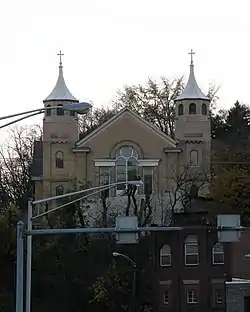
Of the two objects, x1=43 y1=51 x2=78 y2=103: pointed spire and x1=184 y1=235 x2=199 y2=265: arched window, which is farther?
x1=43 y1=51 x2=78 y2=103: pointed spire

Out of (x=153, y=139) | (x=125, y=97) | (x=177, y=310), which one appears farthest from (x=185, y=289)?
(x=125, y=97)

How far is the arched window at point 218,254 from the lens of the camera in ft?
175

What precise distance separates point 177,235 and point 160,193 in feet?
27.0

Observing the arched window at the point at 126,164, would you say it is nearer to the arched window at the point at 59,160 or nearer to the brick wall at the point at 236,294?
the arched window at the point at 59,160

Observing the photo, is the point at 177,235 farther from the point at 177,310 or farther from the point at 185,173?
the point at 185,173

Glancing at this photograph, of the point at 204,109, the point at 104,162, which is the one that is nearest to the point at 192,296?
the point at 104,162

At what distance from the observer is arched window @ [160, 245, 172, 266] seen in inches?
2125

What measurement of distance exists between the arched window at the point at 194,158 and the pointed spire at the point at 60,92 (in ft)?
32.1

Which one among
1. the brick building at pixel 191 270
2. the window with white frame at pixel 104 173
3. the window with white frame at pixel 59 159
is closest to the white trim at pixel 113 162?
the window with white frame at pixel 104 173

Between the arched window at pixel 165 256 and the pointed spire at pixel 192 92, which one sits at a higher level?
the pointed spire at pixel 192 92

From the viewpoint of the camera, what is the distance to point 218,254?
A: 5359 cm

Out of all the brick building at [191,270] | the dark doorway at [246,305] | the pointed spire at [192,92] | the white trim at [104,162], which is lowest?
the dark doorway at [246,305]

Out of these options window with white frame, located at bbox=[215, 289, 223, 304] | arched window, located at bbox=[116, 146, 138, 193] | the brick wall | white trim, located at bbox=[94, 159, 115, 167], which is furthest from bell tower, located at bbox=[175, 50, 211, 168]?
the brick wall

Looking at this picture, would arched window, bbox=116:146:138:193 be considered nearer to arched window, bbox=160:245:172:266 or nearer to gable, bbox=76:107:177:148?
gable, bbox=76:107:177:148
